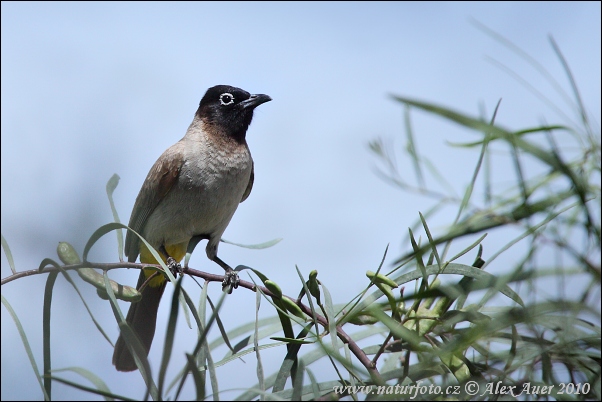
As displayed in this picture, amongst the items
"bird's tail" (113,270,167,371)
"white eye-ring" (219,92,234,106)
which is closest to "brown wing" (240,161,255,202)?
"white eye-ring" (219,92,234,106)

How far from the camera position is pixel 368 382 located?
1.49 meters

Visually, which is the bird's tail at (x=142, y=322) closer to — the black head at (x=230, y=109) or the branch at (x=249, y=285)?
the black head at (x=230, y=109)

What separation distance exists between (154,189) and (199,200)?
0.36m

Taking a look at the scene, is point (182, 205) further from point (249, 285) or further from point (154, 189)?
point (249, 285)

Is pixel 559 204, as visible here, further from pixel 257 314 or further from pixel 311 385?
pixel 257 314

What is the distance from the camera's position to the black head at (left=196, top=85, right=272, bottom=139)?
16.4 feet

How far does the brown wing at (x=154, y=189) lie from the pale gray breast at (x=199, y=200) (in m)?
0.04

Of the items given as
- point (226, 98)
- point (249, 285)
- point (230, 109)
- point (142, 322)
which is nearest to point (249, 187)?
point (230, 109)

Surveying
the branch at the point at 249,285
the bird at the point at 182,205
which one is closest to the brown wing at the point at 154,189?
the bird at the point at 182,205

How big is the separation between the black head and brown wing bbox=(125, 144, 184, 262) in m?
0.55

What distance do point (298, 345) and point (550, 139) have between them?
3.12 ft

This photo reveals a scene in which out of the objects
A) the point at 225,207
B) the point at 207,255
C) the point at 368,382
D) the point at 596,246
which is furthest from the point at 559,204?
the point at 207,255

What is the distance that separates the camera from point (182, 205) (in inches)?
170

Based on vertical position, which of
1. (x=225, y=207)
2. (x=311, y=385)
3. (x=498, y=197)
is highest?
(x=225, y=207)
